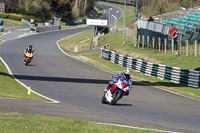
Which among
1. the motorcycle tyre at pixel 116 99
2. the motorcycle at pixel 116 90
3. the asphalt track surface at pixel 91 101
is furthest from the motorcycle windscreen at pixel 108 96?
the asphalt track surface at pixel 91 101

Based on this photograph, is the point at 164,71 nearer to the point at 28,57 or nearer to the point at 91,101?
the point at 28,57

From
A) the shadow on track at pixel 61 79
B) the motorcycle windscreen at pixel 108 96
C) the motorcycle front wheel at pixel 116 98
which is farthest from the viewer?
the shadow on track at pixel 61 79

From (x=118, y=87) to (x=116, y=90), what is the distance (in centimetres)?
34

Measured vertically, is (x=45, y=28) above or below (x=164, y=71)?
below

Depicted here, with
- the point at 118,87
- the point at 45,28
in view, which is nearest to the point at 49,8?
the point at 45,28

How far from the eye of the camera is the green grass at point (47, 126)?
9383mm

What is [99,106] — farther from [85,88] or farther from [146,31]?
[146,31]

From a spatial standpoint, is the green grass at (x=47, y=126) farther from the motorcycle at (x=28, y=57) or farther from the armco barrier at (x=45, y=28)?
the armco barrier at (x=45, y=28)

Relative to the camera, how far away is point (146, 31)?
44625 mm

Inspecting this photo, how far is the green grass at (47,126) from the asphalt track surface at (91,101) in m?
1.06

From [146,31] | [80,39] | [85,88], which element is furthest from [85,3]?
[85,88]

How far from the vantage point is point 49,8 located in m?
93.8

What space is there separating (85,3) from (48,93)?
8736 cm

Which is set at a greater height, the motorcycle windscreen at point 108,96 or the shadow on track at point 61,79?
the motorcycle windscreen at point 108,96
